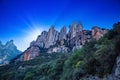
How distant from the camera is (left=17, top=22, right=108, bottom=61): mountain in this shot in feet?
360

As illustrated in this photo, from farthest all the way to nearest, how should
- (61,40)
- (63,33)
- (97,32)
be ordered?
(63,33) → (61,40) → (97,32)

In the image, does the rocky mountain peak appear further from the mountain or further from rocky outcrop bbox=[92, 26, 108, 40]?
rocky outcrop bbox=[92, 26, 108, 40]

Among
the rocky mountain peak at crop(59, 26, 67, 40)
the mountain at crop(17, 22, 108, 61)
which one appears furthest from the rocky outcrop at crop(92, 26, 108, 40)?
the rocky mountain peak at crop(59, 26, 67, 40)

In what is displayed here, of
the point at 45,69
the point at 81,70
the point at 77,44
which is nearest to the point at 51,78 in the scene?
the point at 45,69

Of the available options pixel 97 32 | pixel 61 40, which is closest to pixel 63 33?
pixel 61 40

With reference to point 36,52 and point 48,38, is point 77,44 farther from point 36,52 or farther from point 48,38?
point 48,38

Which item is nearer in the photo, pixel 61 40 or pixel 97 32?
pixel 97 32

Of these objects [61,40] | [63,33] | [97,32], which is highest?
[63,33]

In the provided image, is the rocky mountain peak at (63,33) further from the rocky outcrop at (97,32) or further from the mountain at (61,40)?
the rocky outcrop at (97,32)

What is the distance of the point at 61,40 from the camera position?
433 feet

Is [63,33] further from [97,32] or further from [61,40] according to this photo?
[97,32]

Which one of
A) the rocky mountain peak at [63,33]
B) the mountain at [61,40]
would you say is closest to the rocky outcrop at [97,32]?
the mountain at [61,40]

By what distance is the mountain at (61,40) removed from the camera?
109688 millimetres

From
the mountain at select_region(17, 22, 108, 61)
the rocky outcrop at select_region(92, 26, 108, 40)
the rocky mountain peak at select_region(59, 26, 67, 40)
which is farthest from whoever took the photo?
the rocky mountain peak at select_region(59, 26, 67, 40)
